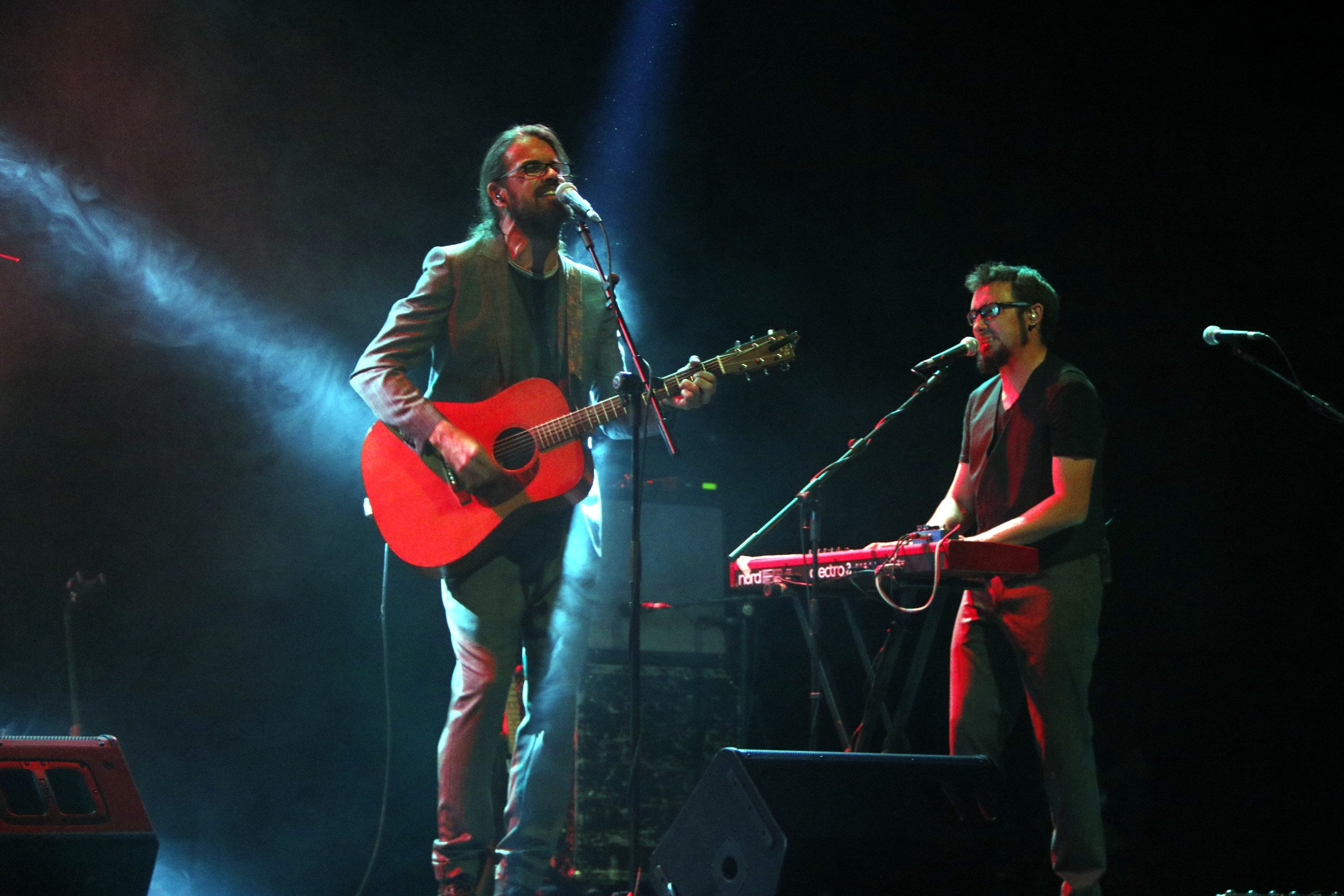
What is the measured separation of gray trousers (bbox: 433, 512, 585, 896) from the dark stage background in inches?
71.4

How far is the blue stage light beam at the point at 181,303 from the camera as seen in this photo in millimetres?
4184

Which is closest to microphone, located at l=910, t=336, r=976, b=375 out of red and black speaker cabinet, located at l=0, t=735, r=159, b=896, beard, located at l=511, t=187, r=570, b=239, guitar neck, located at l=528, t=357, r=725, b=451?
guitar neck, located at l=528, t=357, r=725, b=451

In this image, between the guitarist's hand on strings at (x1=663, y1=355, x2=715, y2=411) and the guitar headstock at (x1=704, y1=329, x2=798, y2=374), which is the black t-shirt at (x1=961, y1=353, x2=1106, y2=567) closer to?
the guitar headstock at (x1=704, y1=329, x2=798, y2=374)

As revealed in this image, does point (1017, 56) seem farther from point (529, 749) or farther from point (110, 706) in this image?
point (110, 706)

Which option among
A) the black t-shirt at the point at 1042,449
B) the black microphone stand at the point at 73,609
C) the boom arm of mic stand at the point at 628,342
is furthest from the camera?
the black microphone stand at the point at 73,609

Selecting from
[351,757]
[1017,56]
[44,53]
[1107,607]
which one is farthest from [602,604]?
[1017,56]

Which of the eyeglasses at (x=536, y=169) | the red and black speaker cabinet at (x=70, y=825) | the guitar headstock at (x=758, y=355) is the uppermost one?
the eyeglasses at (x=536, y=169)

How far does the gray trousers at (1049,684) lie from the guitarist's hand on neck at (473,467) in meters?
1.64

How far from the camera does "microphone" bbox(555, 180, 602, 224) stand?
2.63 metres

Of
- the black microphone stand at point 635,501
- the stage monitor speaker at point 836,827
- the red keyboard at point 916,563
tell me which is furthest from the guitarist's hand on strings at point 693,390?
the stage monitor speaker at point 836,827

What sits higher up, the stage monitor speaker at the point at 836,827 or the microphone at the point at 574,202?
the microphone at the point at 574,202

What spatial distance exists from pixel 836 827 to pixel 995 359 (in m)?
1.98

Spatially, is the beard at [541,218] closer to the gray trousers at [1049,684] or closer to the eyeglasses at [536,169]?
the eyeglasses at [536,169]

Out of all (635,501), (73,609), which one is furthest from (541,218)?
(73,609)
